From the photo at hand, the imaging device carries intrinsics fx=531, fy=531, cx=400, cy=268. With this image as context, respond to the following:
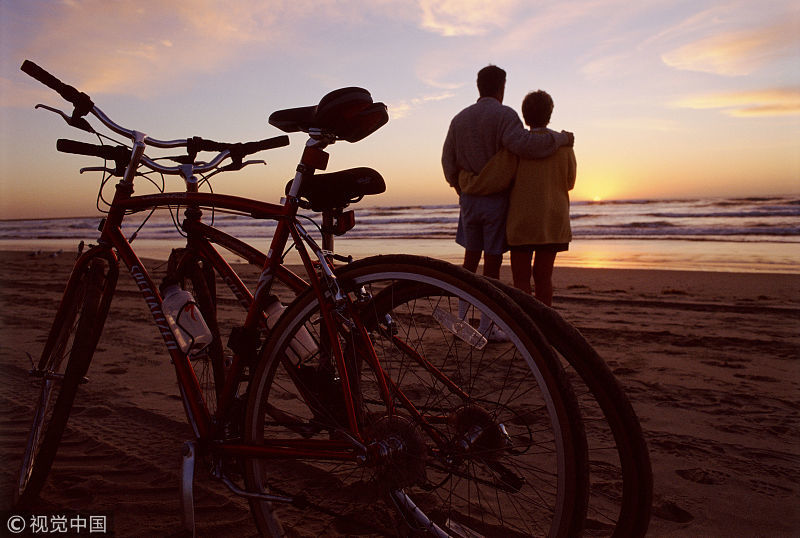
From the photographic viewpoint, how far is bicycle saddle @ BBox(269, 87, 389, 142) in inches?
65.4

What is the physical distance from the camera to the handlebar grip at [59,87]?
2.00 meters

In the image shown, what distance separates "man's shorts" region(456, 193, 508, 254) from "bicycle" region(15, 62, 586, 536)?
1973 millimetres

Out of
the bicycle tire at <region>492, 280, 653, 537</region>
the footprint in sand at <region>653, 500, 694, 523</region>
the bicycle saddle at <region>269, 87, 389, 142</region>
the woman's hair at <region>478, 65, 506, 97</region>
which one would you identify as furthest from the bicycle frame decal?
the woman's hair at <region>478, 65, 506, 97</region>

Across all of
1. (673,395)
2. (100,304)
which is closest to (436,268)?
(100,304)

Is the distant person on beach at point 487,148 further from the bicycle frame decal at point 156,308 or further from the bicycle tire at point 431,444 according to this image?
the bicycle frame decal at point 156,308

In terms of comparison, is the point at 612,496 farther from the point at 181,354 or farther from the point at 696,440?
the point at 181,354

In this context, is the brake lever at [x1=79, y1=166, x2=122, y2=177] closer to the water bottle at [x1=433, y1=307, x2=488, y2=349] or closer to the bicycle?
the bicycle

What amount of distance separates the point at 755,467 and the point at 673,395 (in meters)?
0.86

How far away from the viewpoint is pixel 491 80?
4094mm

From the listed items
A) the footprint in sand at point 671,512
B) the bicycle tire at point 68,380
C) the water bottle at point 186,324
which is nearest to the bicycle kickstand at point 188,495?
the water bottle at point 186,324

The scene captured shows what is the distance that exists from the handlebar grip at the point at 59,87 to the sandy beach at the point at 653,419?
161 centimetres

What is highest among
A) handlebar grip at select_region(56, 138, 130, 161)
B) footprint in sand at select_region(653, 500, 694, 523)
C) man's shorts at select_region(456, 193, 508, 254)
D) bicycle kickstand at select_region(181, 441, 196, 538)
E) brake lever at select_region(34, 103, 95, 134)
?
brake lever at select_region(34, 103, 95, 134)

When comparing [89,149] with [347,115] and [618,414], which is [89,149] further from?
[618,414]

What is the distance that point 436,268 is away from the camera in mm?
1495
